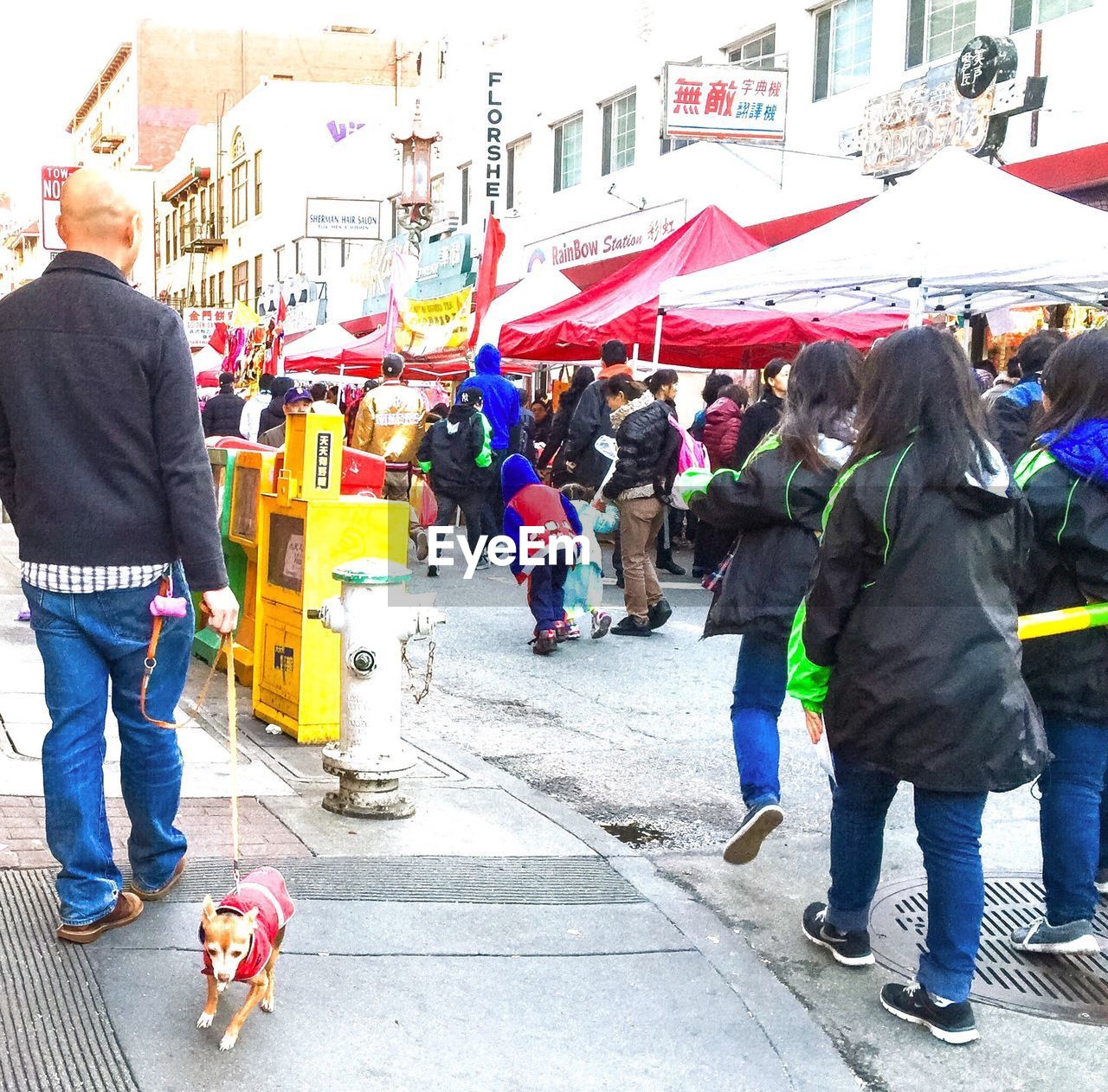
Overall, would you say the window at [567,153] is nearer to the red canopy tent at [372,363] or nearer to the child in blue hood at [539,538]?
the red canopy tent at [372,363]

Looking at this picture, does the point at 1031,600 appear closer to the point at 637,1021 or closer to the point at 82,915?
the point at 637,1021

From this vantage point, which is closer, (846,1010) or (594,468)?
(846,1010)

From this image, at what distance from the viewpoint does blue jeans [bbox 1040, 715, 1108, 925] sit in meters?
3.90

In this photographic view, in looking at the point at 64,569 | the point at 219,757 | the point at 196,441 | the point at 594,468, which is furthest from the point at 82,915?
the point at 594,468

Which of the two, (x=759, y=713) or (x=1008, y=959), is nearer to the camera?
(x=1008, y=959)

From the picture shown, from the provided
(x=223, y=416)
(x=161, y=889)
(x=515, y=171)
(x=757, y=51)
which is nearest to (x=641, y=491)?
Answer: (x=161, y=889)

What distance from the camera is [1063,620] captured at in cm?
371

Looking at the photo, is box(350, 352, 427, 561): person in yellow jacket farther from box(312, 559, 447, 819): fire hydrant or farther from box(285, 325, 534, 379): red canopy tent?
box(312, 559, 447, 819): fire hydrant

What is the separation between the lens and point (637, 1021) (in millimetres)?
3391

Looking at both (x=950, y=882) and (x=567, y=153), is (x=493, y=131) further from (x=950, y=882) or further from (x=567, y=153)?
(x=950, y=882)

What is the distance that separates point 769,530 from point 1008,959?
1591 millimetres

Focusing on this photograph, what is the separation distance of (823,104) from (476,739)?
12649 millimetres

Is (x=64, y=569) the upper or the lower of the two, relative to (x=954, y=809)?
upper

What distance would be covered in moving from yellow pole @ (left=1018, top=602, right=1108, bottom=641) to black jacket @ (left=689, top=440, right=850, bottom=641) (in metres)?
0.94
